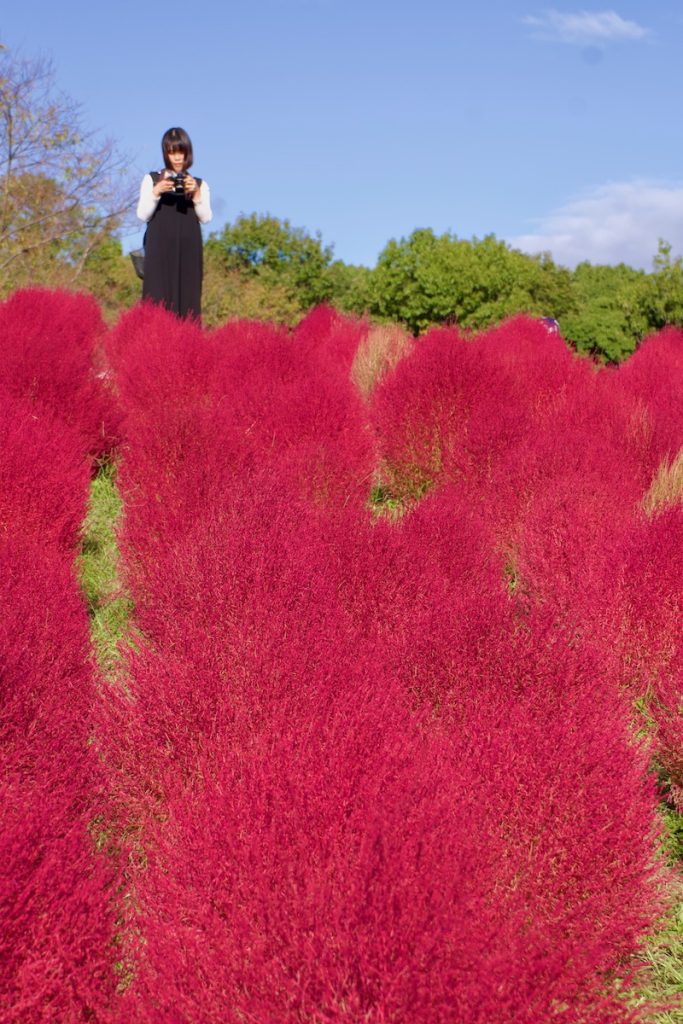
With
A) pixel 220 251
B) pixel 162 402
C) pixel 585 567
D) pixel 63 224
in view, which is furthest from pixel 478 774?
pixel 220 251

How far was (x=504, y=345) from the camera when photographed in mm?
7223

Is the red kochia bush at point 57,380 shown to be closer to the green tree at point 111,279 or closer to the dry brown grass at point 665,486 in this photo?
the dry brown grass at point 665,486

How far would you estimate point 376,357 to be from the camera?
285 inches

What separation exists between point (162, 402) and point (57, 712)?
332cm

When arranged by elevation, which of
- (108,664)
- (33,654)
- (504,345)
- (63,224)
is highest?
(63,224)

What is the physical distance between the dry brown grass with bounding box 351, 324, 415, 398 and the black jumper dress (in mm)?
1404

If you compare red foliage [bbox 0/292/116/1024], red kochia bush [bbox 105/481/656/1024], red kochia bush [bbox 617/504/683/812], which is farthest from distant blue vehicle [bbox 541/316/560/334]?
red kochia bush [bbox 105/481/656/1024]

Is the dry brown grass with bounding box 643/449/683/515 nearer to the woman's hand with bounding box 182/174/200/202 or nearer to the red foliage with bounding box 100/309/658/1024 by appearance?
the red foliage with bounding box 100/309/658/1024

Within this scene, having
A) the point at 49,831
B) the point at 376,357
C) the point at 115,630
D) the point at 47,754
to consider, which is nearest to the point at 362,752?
the point at 49,831

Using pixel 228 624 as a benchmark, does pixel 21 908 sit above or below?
below

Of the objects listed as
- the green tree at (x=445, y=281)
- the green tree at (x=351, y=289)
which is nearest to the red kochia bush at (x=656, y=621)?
the green tree at (x=351, y=289)

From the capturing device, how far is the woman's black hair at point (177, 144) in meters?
7.14

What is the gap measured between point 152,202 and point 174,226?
37 cm

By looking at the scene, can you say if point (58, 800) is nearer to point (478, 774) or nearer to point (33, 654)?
point (33, 654)
